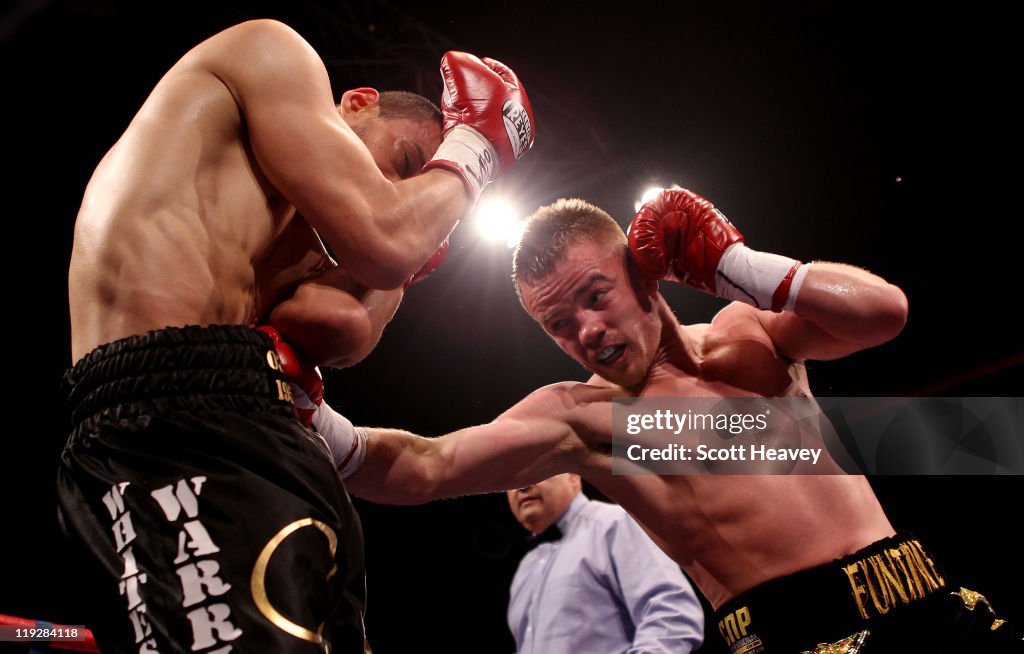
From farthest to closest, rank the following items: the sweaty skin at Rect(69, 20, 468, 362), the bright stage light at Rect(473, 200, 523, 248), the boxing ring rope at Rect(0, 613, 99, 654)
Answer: the bright stage light at Rect(473, 200, 523, 248) → the boxing ring rope at Rect(0, 613, 99, 654) → the sweaty skin at Rect(69, 20, 468, 362)

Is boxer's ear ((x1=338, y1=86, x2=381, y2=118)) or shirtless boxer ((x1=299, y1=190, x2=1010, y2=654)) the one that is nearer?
boxer's ear ((x1=338, y1=86, x2=381, y2=118))

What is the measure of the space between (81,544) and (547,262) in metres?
1.46

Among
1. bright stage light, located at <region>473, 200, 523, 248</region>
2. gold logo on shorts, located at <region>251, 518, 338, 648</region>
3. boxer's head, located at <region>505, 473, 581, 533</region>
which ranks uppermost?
bright stage light, located at <region>473, 200, 523, 248</region>

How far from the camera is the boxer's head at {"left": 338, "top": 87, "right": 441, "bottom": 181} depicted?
150 cm

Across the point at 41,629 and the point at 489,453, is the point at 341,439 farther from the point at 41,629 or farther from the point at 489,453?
the point at 41,629

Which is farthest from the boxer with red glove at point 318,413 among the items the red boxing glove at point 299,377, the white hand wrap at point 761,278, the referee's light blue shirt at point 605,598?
the referee's light blue shirt at point 605,598

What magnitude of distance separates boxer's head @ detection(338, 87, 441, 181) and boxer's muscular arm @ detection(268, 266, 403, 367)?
0.90 feet

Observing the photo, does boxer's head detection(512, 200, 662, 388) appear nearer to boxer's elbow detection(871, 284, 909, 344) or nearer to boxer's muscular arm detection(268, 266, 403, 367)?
boxer's elbow detection(871, 284, 909, 344)

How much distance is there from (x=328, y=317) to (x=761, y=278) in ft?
3.69

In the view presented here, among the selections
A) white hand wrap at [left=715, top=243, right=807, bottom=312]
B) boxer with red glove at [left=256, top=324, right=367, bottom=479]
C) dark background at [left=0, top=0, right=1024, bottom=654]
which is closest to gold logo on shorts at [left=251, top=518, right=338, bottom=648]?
boxer with red glove at [left=256, top=324, right=367, bottom=479]

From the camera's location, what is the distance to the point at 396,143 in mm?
1510

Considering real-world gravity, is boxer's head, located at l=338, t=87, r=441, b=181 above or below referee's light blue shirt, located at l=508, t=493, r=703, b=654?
above

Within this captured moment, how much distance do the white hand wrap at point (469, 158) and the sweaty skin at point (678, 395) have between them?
742mm

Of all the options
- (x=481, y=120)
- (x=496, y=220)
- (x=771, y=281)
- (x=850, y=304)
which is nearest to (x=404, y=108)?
(x=481, y=120)
